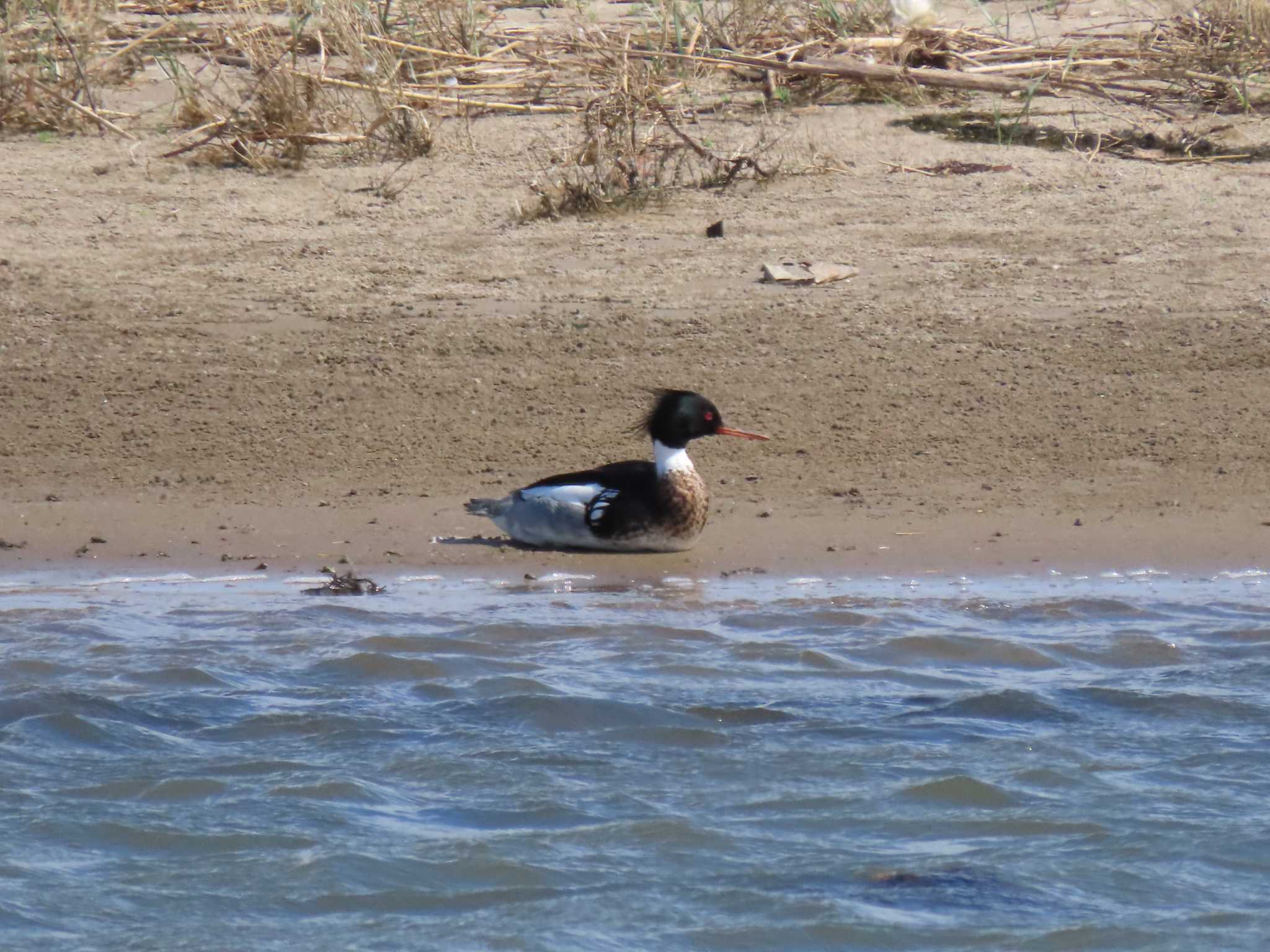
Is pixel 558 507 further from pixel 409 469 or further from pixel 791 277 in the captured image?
pixel 791 277

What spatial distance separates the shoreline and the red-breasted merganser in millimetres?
102

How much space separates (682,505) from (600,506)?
28 centimetres

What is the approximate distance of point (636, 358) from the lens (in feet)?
25.7

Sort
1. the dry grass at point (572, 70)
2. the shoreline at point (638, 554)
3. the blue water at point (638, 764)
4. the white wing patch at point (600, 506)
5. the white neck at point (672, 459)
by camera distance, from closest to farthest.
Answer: the blue water at point (638, 764) < the shoreline at point (638, 554) < the white wing patch at point (600, 506) < the white neck at point (672, 459) < the dry grass at point (572, 70)

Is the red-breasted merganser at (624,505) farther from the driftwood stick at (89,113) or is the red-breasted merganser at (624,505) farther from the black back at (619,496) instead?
the driftwood stick at (89,113)

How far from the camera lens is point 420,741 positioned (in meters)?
5.21

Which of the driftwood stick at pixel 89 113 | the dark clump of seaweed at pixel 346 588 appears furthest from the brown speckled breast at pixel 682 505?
the driftwood stick at pixel 89 113

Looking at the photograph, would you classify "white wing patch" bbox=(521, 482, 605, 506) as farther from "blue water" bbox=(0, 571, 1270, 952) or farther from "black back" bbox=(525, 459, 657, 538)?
"blue water" bbox=(0, 571, 1270, 952)

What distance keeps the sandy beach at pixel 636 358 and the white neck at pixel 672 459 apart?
29cm

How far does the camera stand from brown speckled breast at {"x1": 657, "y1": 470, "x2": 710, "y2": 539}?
6578mm

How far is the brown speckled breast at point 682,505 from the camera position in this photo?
6578mm

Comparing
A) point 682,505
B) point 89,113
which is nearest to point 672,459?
point 682,505

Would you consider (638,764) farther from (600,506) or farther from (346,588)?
(600,506)

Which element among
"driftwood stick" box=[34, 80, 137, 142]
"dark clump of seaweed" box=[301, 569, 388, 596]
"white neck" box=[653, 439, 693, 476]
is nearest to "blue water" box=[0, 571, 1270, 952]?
"dark clump of seaweed" box=[301, 569, 388, 596]
